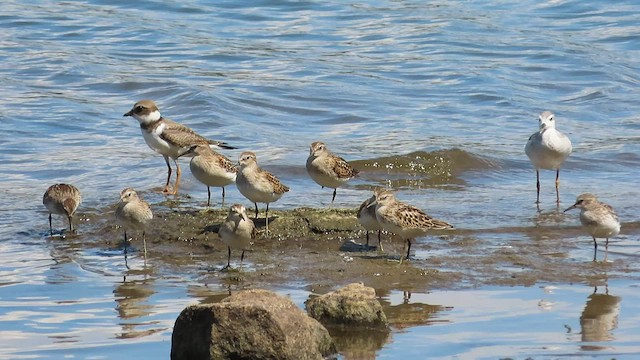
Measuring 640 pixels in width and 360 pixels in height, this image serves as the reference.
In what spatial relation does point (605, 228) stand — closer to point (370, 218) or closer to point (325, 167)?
point (370, 218)

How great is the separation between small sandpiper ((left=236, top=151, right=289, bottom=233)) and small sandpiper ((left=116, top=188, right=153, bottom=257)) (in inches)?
45.1

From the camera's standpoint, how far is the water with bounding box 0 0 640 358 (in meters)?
10.1

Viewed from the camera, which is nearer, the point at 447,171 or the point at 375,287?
the point at 375,287

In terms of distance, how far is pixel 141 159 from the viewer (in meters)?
18.3

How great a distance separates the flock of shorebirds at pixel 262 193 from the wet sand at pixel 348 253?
243 millimetres

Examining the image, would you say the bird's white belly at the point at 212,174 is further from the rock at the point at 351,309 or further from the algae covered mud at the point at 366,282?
the rock at the point at 351,309

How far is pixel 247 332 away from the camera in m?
8.45

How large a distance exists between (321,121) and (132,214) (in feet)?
30.5

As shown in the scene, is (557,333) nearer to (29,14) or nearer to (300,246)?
(300,246)

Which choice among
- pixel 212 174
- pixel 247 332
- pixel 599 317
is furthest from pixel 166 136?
pixel 247 332

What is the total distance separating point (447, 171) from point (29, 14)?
15.3 meters

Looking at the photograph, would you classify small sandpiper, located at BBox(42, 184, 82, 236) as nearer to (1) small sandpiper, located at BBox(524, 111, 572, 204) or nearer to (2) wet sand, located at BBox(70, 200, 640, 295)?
(2) wet sand, located at BBox(70, 200, 640, 295)

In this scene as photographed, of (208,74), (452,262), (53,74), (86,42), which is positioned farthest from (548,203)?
(86,42)

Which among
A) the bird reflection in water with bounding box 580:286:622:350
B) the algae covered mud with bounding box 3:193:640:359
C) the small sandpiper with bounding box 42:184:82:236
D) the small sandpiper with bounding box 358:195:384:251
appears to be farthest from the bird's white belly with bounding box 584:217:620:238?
the small sandpiper with bounding box 42:184:82:236
